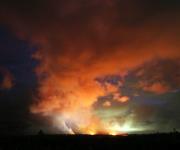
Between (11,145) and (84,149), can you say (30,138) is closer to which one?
(11,145)

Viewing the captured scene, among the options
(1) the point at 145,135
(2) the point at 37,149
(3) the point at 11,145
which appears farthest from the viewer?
(1) the point at 145,135

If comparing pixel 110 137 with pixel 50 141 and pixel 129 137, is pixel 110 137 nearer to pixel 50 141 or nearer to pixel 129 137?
pixel 129 137

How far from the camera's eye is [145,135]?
622 ft

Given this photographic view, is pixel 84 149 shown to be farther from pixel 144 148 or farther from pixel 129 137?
pixel 129 137

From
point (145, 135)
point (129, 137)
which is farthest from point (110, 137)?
point (145, 135)

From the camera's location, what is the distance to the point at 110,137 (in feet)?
579

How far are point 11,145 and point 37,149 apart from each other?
15.5 metres

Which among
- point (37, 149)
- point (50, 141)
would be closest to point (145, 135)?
point (50, 141)

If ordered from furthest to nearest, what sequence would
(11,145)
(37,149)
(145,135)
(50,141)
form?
(145,135)
(50,141)
(11,145)
(37,149)

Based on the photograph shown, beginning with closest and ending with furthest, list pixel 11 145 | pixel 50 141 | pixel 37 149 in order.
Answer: pixel 37 149 → pixel 11 145 → pixel 50 141

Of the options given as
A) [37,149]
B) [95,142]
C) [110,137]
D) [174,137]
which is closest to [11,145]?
[37,149]

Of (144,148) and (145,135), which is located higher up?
(145,135)

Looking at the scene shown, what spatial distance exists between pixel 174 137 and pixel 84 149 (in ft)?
155

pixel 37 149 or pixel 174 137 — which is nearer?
pixel 37 149
